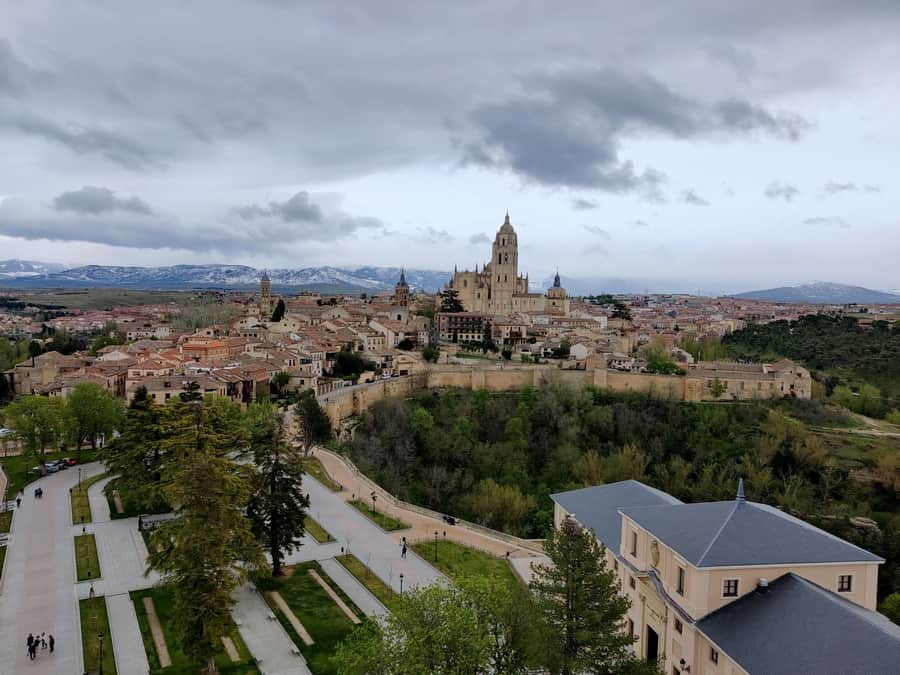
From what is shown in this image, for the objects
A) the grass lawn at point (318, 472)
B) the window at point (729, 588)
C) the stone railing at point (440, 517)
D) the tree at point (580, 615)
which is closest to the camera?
the tree at point (580, 615)

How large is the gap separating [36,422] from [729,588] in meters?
27.4

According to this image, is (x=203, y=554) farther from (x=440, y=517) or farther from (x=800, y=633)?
(x=440, y=517)

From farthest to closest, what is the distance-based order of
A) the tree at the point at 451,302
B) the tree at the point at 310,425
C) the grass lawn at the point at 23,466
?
1. the tree at the point at 451,302
2. the tree at the point at 310,425
3. the grass lawn at the point at 23,466

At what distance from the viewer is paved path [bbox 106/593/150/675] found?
14109mm

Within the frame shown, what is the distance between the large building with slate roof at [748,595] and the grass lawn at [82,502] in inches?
694

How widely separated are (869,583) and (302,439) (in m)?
23.6

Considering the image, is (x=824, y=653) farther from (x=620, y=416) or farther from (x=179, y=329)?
(x=179, y=329)

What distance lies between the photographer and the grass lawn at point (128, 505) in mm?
22703

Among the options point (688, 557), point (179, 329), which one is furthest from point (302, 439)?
point (179, 329)

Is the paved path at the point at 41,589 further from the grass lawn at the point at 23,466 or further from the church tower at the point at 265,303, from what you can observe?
the church tower at the point at 265,303

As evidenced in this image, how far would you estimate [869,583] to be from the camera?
1366cm

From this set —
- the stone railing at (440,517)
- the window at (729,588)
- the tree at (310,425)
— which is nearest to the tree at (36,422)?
the tree at (310,425)

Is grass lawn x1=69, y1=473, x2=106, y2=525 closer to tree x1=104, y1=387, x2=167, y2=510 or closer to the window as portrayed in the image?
tree x1=104, y1=387, x2=167, y2=510

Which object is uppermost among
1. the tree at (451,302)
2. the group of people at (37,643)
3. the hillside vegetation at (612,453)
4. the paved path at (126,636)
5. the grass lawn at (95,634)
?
the tree at (451,302)
